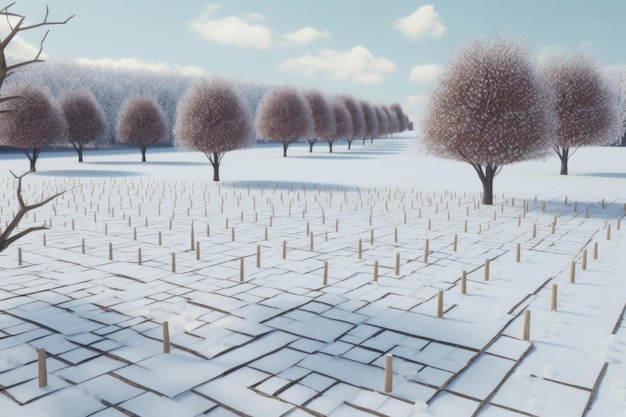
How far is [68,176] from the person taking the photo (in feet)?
100

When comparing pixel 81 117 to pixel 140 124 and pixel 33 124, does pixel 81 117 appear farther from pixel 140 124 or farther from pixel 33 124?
pixel 33 124

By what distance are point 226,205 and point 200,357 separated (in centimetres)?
1256

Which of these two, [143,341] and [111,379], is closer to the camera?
[111,379]

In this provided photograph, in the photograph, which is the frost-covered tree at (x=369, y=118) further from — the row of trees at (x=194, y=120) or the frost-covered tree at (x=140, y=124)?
the frost-covered tree at (x=140, y=124)

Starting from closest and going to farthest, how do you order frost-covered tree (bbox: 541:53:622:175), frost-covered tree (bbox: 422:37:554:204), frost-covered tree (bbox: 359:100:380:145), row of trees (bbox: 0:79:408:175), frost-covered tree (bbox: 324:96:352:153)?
1. frost-covered tree (bbox: 422:37:554:204)
2. row of trees (bbox: 0:79:408:175)
3. frost-covered tree (bbox: 541:53:622:175)
4. frost-covered tree (bbox: 324:96:352:153)
5. frost-covered tree (bbox: 359:100:380:145)

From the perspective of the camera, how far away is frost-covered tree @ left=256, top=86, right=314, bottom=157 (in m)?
49.4

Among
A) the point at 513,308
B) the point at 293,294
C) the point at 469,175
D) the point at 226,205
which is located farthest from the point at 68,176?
the point at 513,308

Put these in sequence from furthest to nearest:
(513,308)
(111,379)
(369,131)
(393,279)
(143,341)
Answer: (369,131)
(393,279)
(513,308)
(143,341)
(111,379)

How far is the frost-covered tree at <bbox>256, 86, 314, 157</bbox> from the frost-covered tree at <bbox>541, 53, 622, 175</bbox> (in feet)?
84.7

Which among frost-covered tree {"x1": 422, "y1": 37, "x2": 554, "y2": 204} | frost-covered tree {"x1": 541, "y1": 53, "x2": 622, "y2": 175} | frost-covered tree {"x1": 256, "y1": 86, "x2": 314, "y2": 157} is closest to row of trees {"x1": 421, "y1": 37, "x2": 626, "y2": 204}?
frost-covered tree {"x1": 422, "y1": 37, "x2": 554, "y2": 204}

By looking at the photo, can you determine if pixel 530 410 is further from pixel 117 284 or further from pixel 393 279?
pixel 117 284

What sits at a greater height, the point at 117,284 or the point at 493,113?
the point at 493,113

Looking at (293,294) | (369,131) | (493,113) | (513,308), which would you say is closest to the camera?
(513,308)

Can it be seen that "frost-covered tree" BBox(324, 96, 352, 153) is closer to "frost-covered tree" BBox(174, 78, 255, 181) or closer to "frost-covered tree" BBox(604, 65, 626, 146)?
"frost-covered tree" BBox(174, 78, 255, 181)
